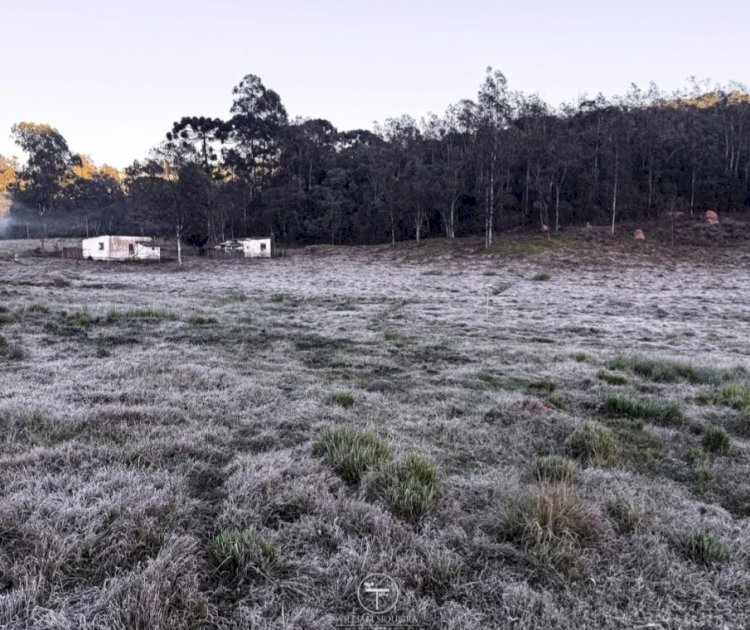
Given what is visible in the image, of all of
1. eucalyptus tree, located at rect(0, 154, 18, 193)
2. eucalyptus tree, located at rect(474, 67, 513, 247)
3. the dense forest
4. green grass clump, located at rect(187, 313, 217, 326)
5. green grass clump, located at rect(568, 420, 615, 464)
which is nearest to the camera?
green grass clump, located at rect(568, 420, 615, 464)

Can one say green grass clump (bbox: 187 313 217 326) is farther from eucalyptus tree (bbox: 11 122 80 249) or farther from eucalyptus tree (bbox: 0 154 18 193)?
eucalyptus tree (bbox: 0 154 18 193)

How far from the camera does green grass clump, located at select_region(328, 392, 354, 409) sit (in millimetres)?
6391

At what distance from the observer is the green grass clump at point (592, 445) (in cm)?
482

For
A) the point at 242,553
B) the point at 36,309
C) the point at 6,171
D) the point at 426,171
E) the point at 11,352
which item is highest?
the point at 6,171

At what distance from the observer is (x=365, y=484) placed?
4020 mm

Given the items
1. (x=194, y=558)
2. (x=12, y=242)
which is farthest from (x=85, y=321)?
(x=12, y=242)

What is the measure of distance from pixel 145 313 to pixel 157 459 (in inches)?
416

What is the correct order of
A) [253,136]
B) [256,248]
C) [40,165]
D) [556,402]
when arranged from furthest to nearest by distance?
1. [253,136]
2. [40,165]
3. [256,248]
4. [556,402]

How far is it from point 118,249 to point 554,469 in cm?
5903

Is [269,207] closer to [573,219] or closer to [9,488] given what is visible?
[573,219]

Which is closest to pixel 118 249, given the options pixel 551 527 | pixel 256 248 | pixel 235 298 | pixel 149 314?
pixel 256 248

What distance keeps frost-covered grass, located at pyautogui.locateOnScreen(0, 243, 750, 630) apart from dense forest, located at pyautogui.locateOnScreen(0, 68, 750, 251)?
44.4 meters

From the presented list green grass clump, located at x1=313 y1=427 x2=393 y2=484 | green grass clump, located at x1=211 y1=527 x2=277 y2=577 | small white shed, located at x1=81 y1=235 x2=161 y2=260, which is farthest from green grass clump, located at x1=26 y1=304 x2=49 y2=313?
small white shed, located at x1=81 y1=235 x2=161 y2=260

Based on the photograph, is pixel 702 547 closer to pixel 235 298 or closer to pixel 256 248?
pixel 235 298
